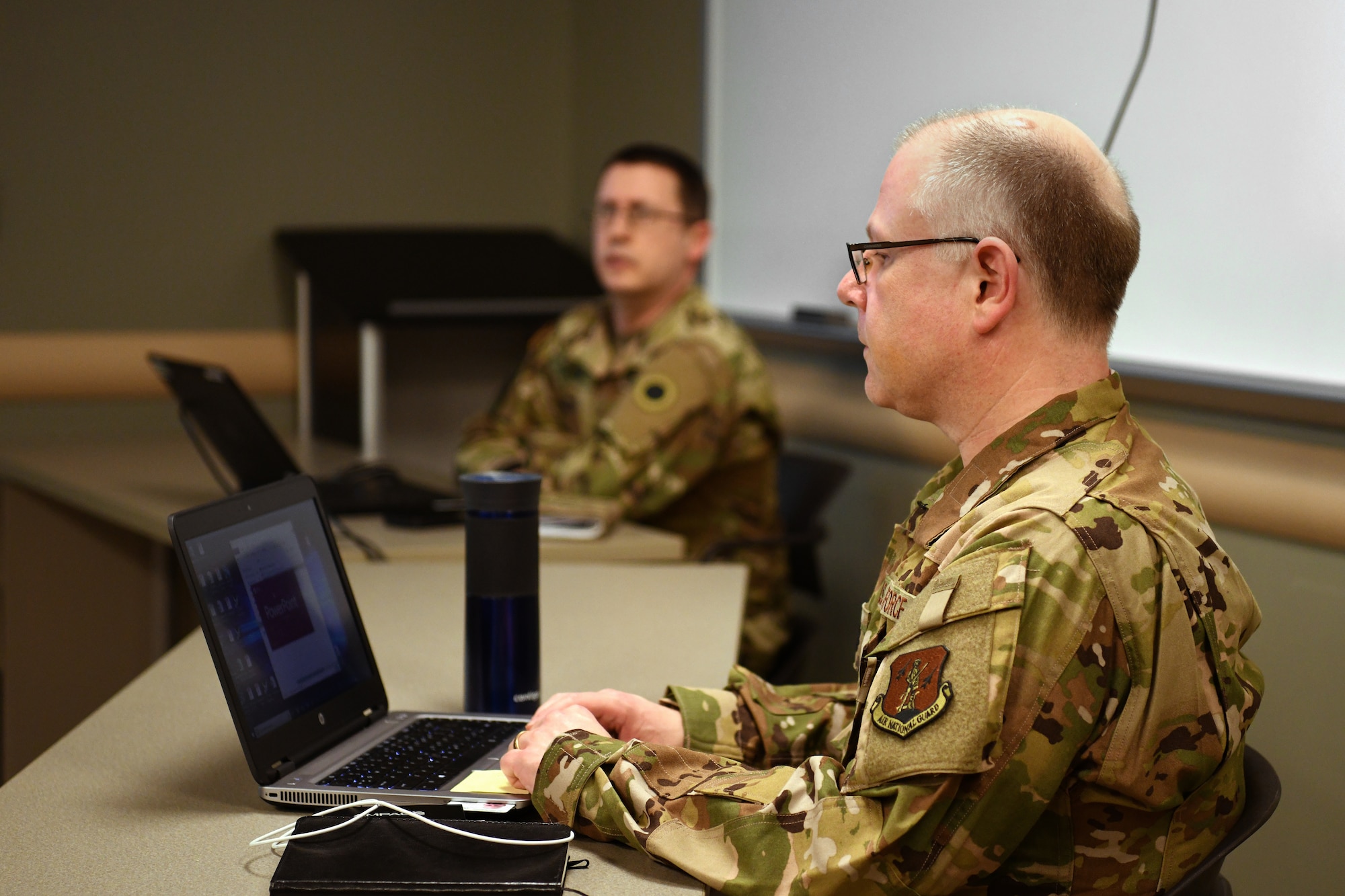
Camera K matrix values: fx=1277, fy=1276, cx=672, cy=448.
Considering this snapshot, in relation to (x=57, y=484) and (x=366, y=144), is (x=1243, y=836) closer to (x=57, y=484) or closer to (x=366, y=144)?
(x=57, y=484)

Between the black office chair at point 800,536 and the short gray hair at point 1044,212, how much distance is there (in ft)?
4.49

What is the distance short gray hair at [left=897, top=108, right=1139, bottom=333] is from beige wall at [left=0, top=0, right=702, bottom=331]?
2.48 metres

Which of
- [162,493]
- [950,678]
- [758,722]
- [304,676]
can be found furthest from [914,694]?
[162,493]

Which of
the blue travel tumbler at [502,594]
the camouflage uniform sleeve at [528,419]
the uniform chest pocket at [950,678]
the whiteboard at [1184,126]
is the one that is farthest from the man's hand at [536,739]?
the camouflage uniform sleeve at [528,419]

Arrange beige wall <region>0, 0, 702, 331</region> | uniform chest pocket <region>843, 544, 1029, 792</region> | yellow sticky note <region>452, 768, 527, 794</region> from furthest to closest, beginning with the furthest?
beige wall <region>0, 0, 702, 331</region>
yellow sticky note <region>452, 768, 527, 794</region>
uniform chest pocket <region>843, 544, 1029, 792</region>

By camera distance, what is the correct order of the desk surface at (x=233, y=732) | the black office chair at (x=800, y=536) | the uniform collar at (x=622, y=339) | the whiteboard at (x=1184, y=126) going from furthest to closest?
the uniform collar at (x=622, y=339) → the black office chair at (x=800, y=536) → the whiteboard at (x=1184, y=126) → the desk surface at (x=233, y=732)

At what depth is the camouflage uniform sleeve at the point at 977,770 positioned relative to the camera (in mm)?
912

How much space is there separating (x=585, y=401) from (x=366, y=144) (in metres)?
1.43

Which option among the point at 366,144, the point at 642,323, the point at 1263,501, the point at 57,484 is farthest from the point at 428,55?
the point at 1263,501

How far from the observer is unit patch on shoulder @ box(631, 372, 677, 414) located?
2.53 meters

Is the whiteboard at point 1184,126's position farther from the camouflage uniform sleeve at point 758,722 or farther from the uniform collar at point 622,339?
the camouflage uniform sleeve at point 758,722

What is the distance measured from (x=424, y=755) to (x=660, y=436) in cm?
132

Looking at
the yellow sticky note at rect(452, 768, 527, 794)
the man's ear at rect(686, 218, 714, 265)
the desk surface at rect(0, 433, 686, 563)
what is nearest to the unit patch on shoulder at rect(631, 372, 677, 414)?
the desk surface at rect(0, 433, 686, 563)

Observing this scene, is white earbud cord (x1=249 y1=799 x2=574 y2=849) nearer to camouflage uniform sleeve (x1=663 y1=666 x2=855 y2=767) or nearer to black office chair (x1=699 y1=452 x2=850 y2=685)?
camouflage uniform sleeve (x1=663 y1=666 x2=855 y2=767)
